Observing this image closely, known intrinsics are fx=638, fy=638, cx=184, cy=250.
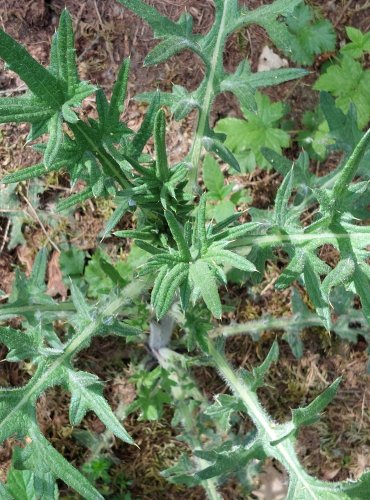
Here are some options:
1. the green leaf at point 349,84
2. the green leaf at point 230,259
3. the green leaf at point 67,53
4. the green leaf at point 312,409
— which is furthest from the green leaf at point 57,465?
the green leaf at point 349,84

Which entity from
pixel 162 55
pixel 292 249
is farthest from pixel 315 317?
pixel 162 55

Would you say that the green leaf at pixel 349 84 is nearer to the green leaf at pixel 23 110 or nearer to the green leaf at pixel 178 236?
the green leaf at pixel 178 236

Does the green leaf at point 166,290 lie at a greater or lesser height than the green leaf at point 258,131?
greater

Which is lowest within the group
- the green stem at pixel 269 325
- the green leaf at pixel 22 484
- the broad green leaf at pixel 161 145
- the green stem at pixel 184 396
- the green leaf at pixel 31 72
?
the green leaf at pixel 22 484

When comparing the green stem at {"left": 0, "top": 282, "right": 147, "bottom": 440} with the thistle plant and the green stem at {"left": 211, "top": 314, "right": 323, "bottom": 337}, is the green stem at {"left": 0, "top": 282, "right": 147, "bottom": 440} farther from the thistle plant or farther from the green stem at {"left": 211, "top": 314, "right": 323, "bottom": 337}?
the green stem at {"left": 211, "top": 314, "right": 323, "bottom": 337}

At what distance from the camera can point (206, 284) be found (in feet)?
6.51

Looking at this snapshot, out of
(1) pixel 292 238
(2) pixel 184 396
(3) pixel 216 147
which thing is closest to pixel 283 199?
(1) pixel 292 238

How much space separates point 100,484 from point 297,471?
5.25 ft

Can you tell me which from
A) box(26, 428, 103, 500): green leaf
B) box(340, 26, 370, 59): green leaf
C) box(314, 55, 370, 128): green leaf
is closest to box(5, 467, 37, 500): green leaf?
box(26, 428, 103, 500): green leaf

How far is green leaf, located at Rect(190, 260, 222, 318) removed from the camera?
6.40ft

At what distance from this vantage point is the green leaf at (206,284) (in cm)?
195

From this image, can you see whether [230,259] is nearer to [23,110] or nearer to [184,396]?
[23,110]

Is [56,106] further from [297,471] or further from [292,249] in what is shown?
[297,471]

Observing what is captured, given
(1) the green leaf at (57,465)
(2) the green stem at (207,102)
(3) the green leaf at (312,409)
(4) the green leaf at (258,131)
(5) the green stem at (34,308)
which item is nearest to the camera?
(1) the green leaf at (57,465)
